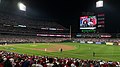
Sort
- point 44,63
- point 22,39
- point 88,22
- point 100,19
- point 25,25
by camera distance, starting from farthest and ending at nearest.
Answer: point 25,25 < point 22,39 < point 100,19 < point 88,22 < point 44,63

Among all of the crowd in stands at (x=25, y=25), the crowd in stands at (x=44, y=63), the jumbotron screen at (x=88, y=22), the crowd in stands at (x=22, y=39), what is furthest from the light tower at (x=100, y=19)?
the crowd in stands at (x=44, y=63)

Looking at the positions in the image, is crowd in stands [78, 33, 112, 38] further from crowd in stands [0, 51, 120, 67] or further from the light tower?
crowd in stands [0, 51, 120, 67]

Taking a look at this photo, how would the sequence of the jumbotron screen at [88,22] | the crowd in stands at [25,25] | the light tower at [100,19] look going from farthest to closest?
the crowd in stands at [25,25] → the light tower at [100,19] → the jumbotron screen at [88,22]

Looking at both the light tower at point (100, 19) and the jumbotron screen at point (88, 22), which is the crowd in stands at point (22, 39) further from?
the light tower at point (100, 19)

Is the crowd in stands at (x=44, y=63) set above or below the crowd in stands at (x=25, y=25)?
below

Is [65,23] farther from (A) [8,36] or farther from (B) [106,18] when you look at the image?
(A) [8,36]

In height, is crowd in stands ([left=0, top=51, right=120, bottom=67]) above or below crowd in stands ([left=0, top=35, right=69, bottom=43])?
above

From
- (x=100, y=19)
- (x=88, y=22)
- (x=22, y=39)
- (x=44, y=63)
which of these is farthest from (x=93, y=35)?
(x=44, y=63)

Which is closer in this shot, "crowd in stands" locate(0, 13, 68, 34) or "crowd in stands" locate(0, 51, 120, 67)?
"crowd in stands" locate(0, 51, 120, 67)

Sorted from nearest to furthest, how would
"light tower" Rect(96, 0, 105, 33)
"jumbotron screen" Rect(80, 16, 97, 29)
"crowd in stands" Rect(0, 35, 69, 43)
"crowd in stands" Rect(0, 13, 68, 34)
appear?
"crowd in stands" Rect(0, 35, 69, 43)
"jumbotron screen" Rect(80, 16, 97, 29)
"light tower" Rect(96, 0, 105, 33)
"crowd in stands" Rect(0, 13, 68, 34)

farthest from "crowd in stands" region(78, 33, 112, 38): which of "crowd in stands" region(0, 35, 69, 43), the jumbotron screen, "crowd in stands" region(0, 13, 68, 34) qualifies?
"crowd in stands" region(0, 13, 68, 34)

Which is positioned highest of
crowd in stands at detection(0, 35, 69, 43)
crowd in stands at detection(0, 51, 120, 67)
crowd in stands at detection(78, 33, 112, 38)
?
crowd in stands at detection(0, 51, 120, 67)

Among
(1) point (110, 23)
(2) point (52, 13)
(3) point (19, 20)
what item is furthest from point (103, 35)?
(3) point (19, 20)

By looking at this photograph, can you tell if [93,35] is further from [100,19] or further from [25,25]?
[25,25]
